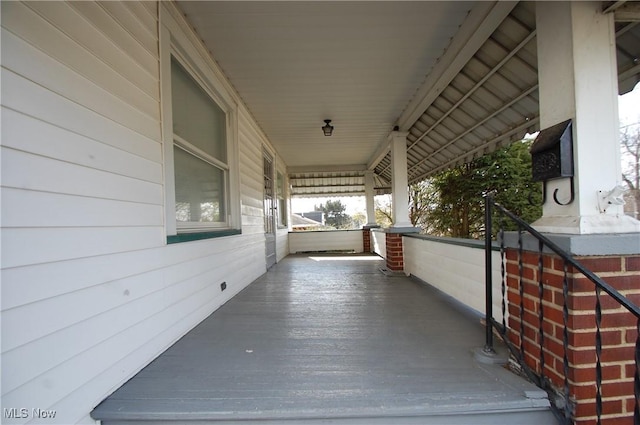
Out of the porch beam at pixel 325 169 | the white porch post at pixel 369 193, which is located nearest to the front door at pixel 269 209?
the porch beam at pixel 325 169

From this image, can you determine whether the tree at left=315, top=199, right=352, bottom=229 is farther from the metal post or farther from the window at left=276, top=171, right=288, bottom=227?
the metal post

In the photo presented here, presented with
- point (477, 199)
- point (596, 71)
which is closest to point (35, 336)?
point (596, 71)

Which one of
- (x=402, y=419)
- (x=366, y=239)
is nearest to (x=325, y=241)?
(x=366, y=239)

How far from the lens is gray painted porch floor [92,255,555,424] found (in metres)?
1.46

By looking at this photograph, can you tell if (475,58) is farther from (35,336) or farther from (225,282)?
(35,336)

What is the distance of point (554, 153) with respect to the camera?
1.61 m

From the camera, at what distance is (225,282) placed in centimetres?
334

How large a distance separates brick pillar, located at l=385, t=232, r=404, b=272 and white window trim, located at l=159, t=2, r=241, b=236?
285cm

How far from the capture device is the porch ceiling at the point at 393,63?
91.7 inches

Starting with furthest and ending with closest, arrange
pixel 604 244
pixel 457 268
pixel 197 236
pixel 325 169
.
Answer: pixel 325 169, pixel 457 268, pixel 197 236, pixel 604 244

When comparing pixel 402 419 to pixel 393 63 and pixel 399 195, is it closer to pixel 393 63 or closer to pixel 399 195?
pixel 393 63

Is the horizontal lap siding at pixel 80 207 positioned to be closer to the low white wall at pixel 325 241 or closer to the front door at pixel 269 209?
the front door at pixel 269 209

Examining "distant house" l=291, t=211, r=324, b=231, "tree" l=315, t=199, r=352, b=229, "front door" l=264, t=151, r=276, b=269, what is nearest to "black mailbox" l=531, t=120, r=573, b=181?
"front door" l=264, t=151, r=276, b=269

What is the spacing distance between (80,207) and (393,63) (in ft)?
10.4
